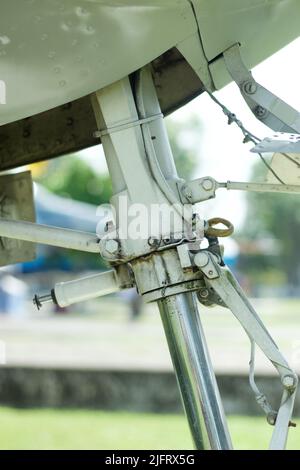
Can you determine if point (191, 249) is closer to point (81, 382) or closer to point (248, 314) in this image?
point (248, 314)

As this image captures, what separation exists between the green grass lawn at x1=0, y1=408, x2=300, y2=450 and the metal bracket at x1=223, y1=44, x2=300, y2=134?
19.6ft

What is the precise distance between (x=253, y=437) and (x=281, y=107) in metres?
7.08

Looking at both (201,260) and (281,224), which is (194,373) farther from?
(281,224)

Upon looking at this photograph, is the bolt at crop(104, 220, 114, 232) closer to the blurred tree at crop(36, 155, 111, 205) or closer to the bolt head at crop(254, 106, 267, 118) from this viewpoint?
the bolt head at crop(254, 106, 267, 118)

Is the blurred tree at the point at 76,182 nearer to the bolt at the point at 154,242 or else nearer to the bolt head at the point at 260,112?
the bolt head at the point at 260,112

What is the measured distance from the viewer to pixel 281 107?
3.83 m

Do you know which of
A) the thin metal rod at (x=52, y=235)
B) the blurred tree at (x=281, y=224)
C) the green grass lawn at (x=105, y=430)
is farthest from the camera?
the blurred tree at (x=281, y=224)

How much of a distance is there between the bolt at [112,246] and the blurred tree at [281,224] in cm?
5002

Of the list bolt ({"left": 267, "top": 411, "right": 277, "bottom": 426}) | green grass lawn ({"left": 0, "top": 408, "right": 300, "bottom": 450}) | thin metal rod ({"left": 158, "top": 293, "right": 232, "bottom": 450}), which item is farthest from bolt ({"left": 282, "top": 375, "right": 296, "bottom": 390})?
green grass lawn ({"left": 0, "top": 408, "right": 300, "bottom": 450})

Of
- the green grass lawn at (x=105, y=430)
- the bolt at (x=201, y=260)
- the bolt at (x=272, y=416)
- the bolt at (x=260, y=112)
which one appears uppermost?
the green grass lawn at (x=105, y=430)

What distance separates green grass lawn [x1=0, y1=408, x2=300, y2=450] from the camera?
413 inches

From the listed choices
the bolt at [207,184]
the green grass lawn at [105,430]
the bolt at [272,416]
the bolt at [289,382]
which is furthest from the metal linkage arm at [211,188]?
the green grass lawn at [105,430]

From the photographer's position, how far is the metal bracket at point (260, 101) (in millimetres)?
3826

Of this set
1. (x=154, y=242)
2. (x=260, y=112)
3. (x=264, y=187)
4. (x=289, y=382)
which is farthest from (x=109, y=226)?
(x=289, y=382)
